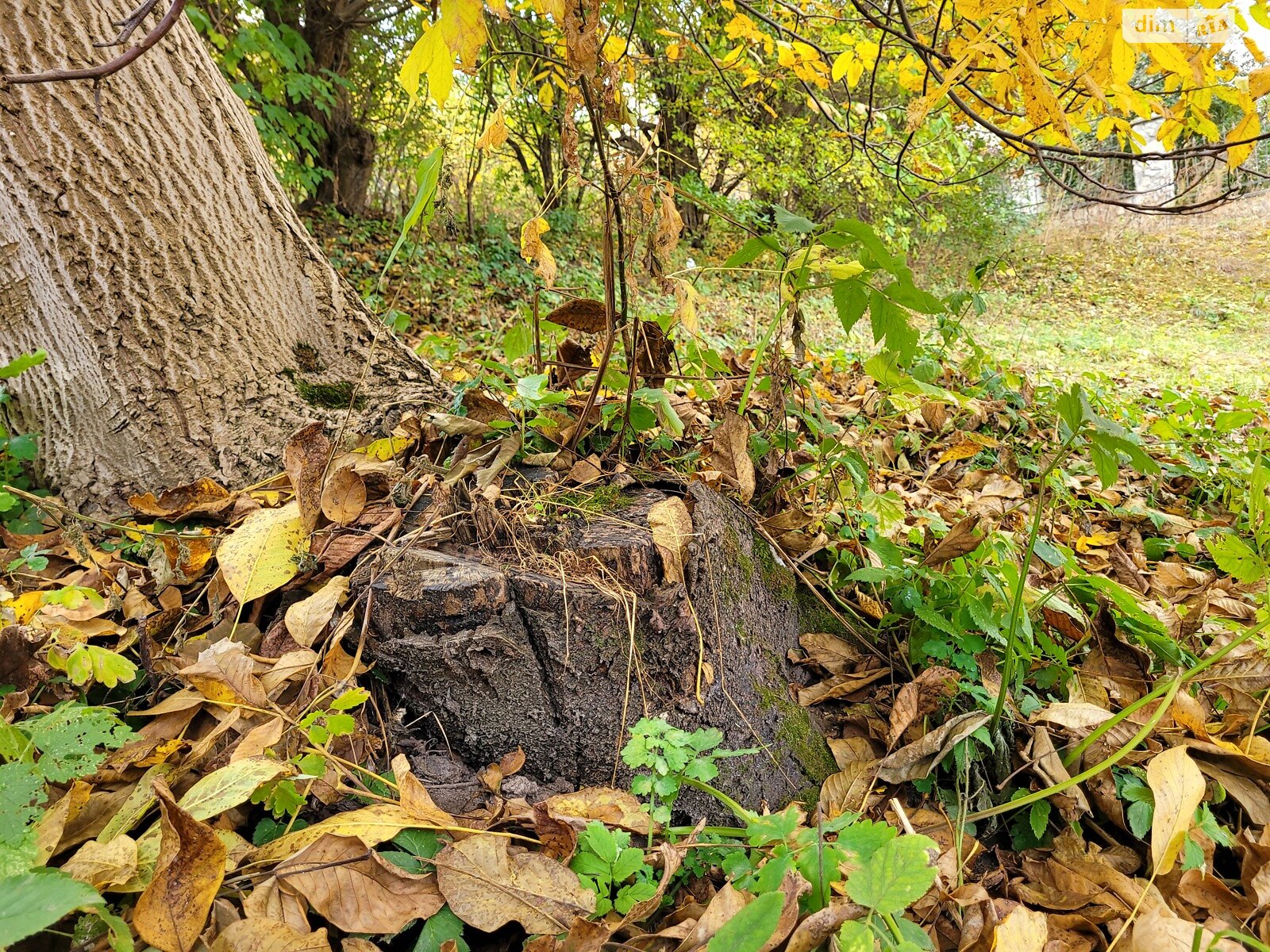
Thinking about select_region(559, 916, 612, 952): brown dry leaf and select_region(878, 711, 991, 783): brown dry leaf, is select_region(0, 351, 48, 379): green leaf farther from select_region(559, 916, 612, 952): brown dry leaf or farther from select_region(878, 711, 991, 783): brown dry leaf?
select_region(878, 711, 991, 783): brown dry leaf

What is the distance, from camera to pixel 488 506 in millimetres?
1244

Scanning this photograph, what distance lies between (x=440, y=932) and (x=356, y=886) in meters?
0.13

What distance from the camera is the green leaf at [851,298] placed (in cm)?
129

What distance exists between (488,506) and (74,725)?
0.65 meters

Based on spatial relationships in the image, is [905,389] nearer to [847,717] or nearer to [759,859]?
[847,717]

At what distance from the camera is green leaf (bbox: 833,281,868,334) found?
129 centimetres

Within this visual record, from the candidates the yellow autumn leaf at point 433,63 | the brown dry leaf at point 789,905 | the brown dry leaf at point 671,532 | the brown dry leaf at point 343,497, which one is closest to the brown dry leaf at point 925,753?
the brown dry leaf at point 789,905

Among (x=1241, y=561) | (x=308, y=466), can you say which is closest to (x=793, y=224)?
(x=1241, y=561)

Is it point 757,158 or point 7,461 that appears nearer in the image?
point 7,461

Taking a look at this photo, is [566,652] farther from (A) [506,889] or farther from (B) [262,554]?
(B) [262,554]

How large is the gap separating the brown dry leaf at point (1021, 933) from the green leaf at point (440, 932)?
2.27 feet

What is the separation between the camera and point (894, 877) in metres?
0.78

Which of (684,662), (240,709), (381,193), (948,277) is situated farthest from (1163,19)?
(948,277)

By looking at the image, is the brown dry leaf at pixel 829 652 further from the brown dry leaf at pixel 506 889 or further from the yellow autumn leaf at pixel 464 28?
the yellow autumn leaf at pixel 464 28
